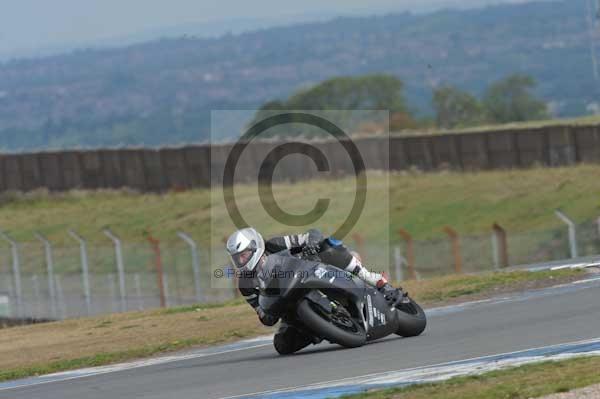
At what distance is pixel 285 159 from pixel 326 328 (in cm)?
4574

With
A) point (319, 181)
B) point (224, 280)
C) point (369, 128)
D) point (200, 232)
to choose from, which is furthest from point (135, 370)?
point (369, 128)

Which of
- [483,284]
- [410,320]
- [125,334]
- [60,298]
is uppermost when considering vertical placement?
[410,320]

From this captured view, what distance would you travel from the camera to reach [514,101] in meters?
146

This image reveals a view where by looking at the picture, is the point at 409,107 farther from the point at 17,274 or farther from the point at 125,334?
the point at 125,334

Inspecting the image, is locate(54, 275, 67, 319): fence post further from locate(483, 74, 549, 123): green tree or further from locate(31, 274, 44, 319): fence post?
locate(483, 74, 549, 123): green tree

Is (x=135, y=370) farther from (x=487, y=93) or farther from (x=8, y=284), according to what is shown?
(x=487, y=93)

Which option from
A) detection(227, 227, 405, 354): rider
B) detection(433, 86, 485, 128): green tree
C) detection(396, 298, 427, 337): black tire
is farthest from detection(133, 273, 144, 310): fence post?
detection(433, 86, 485, 128): green tree

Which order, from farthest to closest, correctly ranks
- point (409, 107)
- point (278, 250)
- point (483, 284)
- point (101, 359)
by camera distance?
point (409, 107)
point (483, 284)
point (101, 359)
point (278, 250)

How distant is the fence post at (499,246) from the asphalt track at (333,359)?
9.70 m

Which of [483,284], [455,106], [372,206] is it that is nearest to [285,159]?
[372,206]

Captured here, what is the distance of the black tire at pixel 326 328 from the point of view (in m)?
13.3

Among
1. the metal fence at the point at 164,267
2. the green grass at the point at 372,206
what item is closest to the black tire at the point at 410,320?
the metal fence at the point at 164,267

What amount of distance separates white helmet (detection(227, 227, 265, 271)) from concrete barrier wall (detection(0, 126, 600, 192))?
1429 inches

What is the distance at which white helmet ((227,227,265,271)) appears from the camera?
13.4 metres
